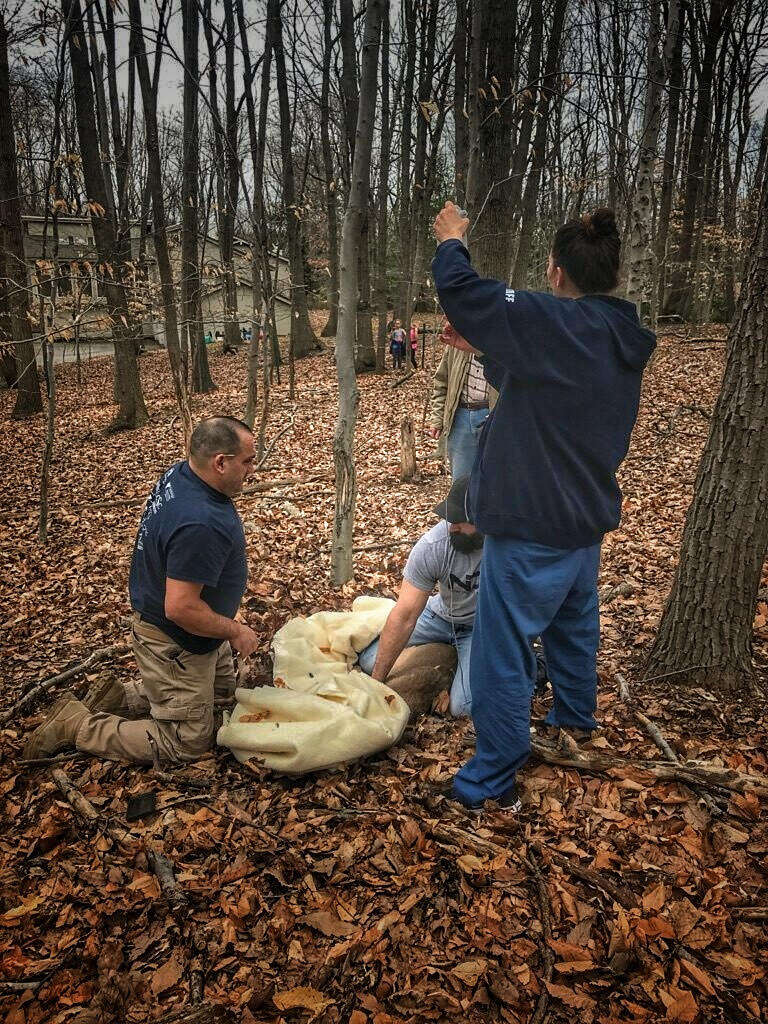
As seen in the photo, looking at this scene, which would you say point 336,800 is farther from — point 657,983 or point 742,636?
point 742,636

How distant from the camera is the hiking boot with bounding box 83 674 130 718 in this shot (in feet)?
11.0

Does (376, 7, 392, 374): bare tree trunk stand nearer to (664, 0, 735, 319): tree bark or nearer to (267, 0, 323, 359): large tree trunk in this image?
(267, 0, 323, 359): large tree trunk

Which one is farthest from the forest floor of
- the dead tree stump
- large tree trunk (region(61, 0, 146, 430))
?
large tree trunk (region(61, 0, 146, 430))

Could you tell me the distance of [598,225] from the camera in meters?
2.23

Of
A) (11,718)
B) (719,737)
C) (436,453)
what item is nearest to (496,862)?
(719,737)

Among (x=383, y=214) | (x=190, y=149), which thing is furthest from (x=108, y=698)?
(x=383, y=214)

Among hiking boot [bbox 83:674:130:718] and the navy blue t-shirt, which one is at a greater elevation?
the navy blue t-shirt

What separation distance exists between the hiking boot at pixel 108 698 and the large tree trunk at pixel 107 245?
308 inches

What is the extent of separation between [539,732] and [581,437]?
1.65 meters

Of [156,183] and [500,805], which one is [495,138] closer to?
[500,805]

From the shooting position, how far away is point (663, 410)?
31.4 feet

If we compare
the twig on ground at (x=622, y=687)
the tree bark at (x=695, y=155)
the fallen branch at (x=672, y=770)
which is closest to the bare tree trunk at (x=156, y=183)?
the twig on ground at (x=622, y=687)

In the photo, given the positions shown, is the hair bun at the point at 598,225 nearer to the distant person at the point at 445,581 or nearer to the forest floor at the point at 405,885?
the distant person at the point at 445,581

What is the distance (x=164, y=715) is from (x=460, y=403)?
3.76m
